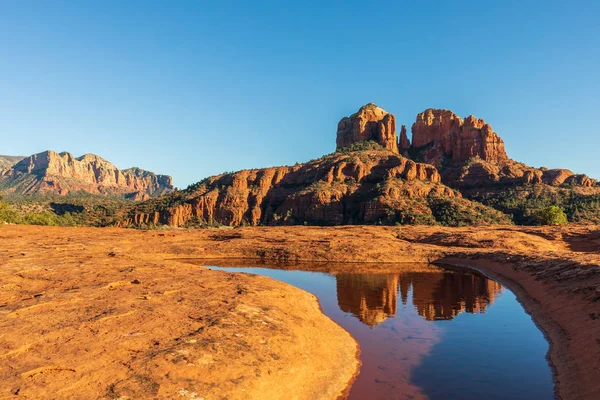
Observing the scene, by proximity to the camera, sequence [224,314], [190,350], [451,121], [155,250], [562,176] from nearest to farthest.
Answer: [190,350] → [224,314] → [155,250] → [562,176] → [451,121]

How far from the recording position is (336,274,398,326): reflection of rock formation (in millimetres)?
19656

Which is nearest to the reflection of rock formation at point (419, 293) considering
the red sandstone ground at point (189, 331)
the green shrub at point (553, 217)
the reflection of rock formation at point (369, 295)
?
the reflection of rock formation at point (369, 295)

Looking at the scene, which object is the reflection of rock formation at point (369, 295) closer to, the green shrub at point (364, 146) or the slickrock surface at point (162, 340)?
the slickrock surface at point (162, 340)

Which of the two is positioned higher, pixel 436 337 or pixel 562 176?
pixel 562 176

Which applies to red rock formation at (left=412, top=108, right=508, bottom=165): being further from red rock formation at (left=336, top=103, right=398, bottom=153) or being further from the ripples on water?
the ripples on water

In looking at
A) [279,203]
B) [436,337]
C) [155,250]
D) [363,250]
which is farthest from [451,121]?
[436,337]

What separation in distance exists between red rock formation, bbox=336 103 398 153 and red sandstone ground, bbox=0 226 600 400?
126 metres

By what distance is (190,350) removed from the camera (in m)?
11.0

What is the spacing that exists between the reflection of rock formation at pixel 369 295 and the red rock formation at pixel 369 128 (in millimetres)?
123082

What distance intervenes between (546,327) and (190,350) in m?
16.9

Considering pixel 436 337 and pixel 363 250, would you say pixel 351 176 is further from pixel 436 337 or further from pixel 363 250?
pixel 436 337

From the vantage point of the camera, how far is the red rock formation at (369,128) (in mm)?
149500

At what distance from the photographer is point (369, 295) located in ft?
78.7

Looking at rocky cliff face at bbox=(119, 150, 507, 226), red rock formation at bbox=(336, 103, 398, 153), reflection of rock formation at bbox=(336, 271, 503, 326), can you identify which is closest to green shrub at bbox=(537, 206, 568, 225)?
rocky cliff face at bbox=(119, 150, 507, 226)
